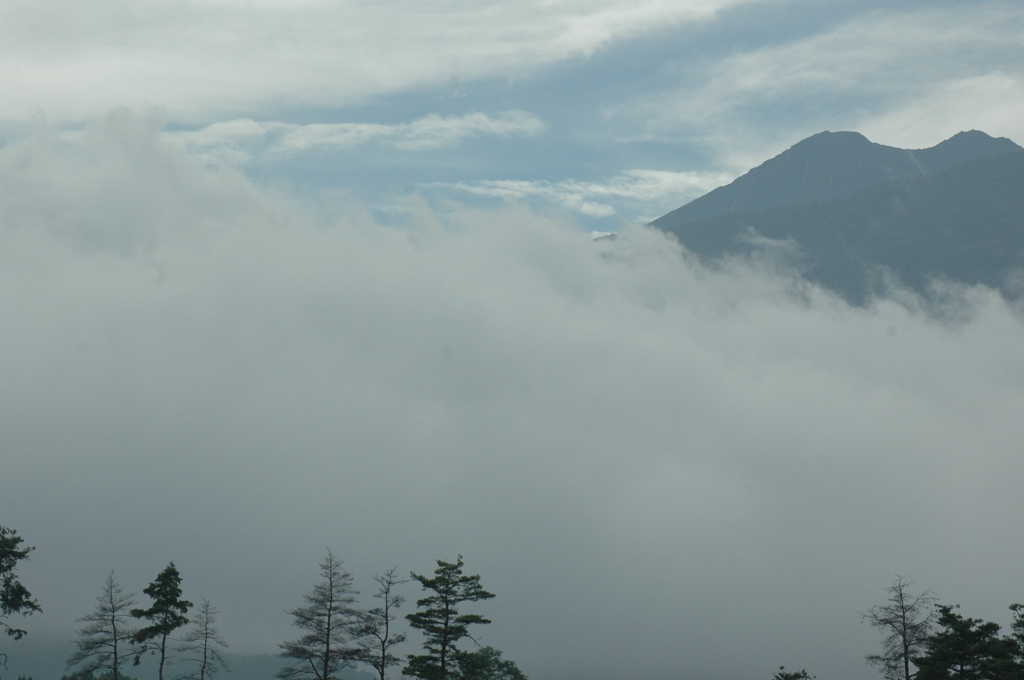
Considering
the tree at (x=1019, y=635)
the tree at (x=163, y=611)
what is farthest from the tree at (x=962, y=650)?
the tree at (x=163, y=611)

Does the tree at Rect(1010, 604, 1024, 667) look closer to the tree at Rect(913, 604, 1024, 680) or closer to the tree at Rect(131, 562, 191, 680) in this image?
the tree at Rect(913, 604, 1024, 680)

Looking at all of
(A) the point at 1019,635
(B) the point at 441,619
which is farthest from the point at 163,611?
(A) the point at 1019,635

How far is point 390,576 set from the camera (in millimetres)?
60406

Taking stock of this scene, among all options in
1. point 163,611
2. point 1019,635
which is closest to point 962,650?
point 1019,635

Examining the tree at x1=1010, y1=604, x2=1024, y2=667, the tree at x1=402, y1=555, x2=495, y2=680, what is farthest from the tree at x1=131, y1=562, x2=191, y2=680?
the tree at x1=1010, y1=604, x2=1024, y2=667

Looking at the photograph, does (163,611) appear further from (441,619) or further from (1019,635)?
(1019,635)

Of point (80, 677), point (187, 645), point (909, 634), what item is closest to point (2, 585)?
point (80, 677)

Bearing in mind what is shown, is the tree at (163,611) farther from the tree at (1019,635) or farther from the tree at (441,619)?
the tree at (1019,635)

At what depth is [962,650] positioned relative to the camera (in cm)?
5784

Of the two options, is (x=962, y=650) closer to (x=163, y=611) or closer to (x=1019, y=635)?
(x=1019, y=635)

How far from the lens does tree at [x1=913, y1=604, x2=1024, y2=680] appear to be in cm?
5688

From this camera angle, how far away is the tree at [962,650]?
5688cm

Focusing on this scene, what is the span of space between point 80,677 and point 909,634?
163 feet

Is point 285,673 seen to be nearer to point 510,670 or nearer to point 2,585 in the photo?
point 2,585
